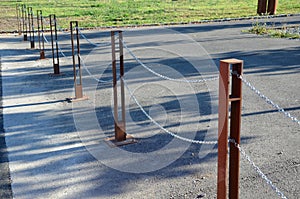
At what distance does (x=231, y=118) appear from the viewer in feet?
9.91

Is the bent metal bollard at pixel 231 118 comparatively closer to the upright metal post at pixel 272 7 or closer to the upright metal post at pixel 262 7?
the upright metal post at pixel 272 7

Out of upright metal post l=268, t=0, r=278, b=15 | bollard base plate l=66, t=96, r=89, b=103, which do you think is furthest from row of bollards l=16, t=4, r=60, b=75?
upright metal post l=268, t=0, r=278, b=15

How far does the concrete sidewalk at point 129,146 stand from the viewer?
13.8 ft

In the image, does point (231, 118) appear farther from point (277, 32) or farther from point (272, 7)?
point (272, 7)

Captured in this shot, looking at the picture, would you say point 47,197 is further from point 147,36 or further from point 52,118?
point 147,36

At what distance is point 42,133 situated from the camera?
19.3ft

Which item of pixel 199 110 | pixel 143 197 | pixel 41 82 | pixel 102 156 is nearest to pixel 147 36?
pixel 41 82

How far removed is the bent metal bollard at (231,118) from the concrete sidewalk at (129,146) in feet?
3.03

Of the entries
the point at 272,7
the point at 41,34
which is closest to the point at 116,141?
the point at 41,34

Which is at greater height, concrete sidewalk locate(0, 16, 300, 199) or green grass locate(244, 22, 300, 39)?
green grass locate(244, 22, 300, 39)

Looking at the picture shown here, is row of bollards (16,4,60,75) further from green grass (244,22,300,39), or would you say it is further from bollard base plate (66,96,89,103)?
green grass (244,22,300,39)

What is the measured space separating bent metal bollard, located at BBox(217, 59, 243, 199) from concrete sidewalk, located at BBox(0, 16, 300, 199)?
0.92 metres

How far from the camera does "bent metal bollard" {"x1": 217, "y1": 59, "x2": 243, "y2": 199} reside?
2.96 metres

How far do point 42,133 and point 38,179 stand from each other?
1.48 meters
